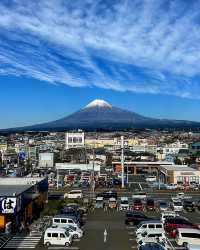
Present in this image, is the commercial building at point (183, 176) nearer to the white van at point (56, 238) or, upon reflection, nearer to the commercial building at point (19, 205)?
the commercial building at point (19, 205)

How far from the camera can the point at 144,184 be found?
41125 mm

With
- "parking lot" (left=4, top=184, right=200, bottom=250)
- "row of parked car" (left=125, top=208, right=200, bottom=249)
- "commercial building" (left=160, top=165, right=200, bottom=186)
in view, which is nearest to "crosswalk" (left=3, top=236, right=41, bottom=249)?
"parking lot" (left=4, top=184, right=200, bottom=250)

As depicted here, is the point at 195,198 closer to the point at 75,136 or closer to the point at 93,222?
the point at 93,222

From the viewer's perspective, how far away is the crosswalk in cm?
1461

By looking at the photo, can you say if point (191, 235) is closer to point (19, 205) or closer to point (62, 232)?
point (62, 232)

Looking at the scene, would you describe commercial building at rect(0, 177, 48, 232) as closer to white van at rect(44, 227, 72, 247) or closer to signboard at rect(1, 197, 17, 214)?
signboard at rect(1, 197, 17, 214)

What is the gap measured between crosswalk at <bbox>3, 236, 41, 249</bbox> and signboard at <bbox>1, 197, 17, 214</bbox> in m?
0.94

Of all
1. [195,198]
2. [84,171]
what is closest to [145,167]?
[84,171]

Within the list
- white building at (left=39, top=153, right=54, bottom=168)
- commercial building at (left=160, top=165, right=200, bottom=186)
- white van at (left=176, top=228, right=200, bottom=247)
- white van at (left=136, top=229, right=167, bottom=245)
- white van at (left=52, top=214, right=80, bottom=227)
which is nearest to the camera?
white van at (left=136, top=229, right=167, bottom=245)

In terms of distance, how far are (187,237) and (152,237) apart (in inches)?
42.2

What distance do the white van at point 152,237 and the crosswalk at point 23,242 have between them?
3.38 m

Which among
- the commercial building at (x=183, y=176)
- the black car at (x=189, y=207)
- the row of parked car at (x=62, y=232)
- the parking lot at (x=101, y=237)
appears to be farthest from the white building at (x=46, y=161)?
the row of parked car at (x=62, y=232)

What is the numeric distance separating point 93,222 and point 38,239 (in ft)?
14.0

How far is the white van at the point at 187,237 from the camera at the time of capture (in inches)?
560
